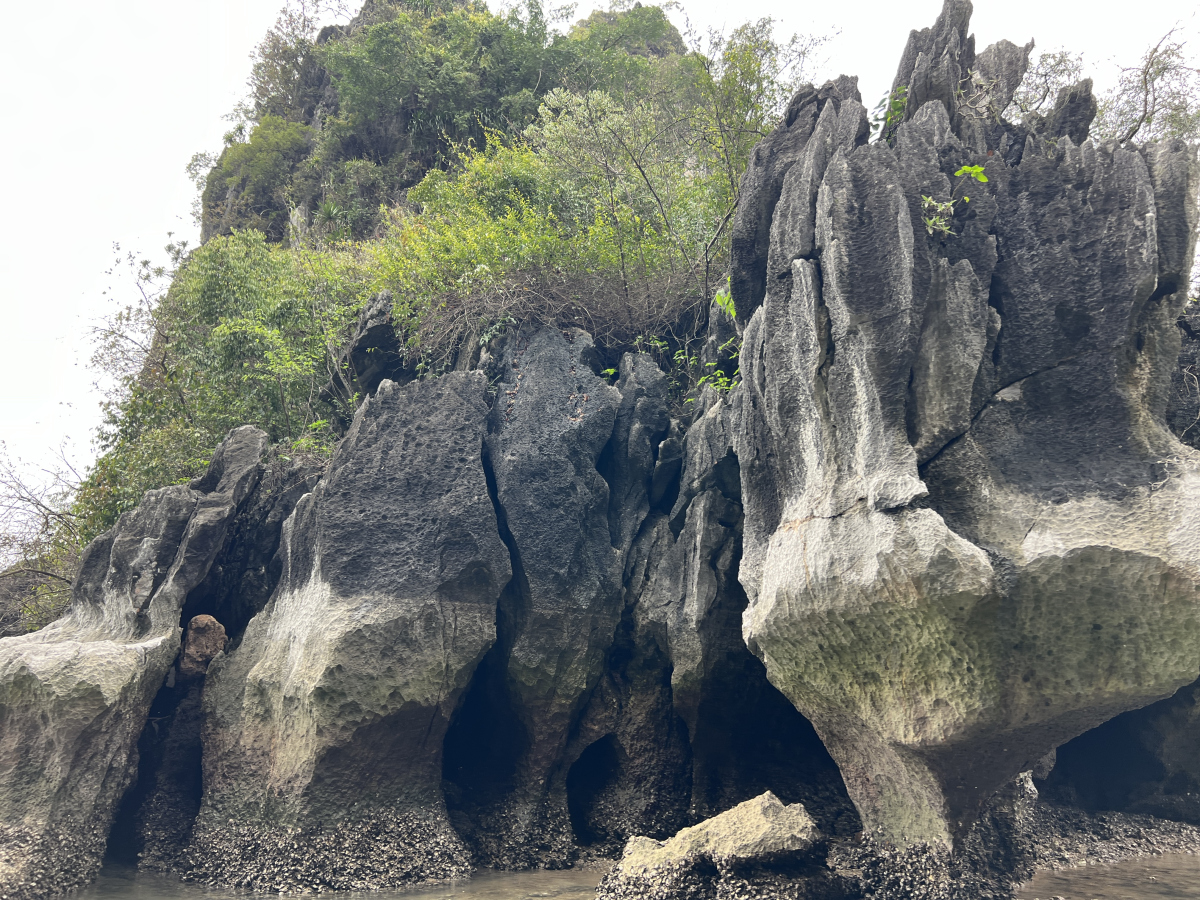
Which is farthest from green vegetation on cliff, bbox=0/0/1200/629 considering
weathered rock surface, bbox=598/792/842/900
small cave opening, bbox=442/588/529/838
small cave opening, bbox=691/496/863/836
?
weathered rock surface, bbox=598/792/842/900

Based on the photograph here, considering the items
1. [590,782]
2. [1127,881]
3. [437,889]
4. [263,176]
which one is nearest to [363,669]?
[437,889]

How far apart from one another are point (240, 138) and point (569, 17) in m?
11.4

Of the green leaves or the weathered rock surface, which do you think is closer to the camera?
the weathered rock surface

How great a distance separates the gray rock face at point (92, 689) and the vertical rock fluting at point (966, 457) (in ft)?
22.7

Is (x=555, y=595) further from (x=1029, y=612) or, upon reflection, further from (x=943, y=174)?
(x=943, y=174)

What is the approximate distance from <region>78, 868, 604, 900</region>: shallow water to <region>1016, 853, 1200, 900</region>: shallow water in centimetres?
428

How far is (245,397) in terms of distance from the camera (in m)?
13.2

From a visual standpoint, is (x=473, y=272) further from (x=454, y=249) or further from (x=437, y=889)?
(x=437, y=889)

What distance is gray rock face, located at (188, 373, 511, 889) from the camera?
8.01 metres

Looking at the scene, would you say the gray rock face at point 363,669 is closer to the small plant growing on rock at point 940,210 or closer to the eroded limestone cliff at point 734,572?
the eroded limestone cliff at point 734,572

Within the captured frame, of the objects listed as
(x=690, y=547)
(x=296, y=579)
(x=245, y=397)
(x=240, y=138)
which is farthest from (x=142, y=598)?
(x=240, y=138)

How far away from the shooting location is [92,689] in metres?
7.93

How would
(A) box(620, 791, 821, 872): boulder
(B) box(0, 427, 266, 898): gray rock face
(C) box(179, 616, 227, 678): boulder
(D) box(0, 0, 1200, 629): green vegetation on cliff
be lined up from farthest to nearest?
(D) box(0, 0, 1200, 629): green vegetation on cliff → (C) box(179, 616, 227, 678): boulder → (B) box(0, 427, 266, 898): gray rock face → (A) box(620, 791, 821, 872): boulder

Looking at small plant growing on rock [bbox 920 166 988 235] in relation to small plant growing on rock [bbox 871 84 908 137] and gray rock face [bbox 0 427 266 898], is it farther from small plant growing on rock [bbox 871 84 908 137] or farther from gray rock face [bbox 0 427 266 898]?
gray rock face [bbox 0 427 266 898]
